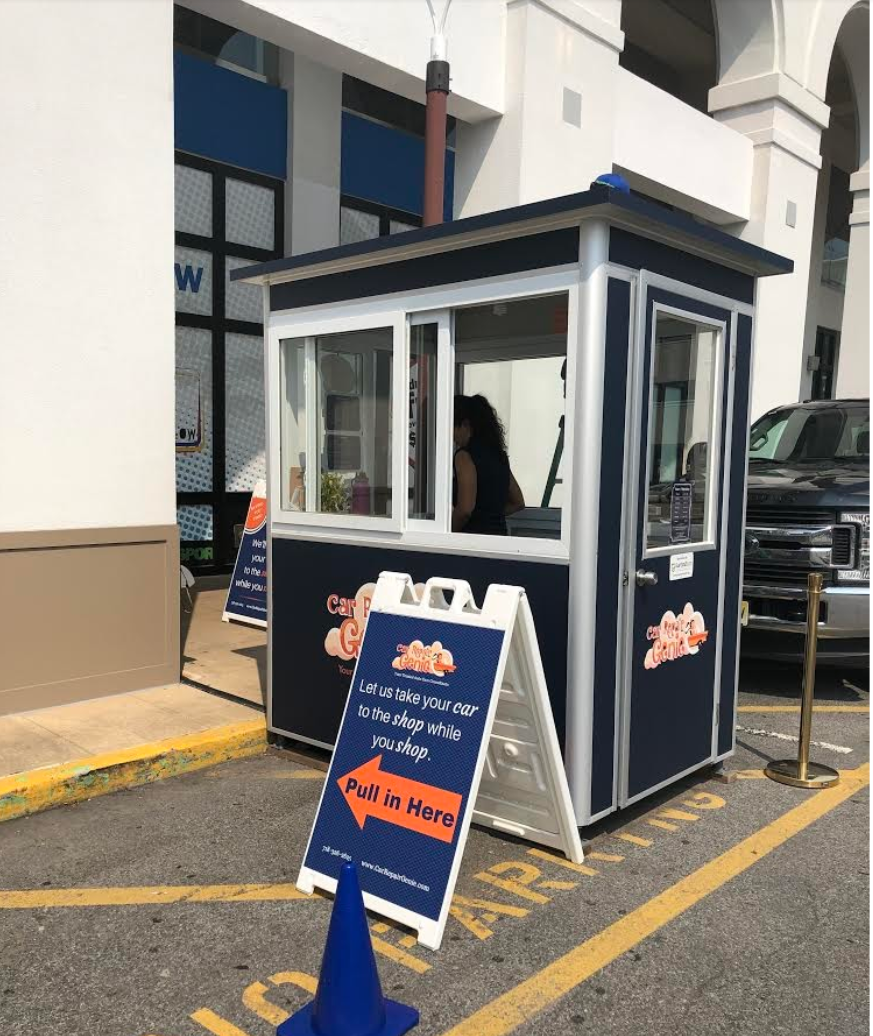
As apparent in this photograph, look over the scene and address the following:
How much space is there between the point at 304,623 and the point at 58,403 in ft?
6.65

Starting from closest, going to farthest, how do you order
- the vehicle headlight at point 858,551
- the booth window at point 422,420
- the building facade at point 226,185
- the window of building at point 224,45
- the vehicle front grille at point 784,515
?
1. the booth window at point 422,420
2. the building facade at point 226,185
3. the vehicle headlight at point 858,551
4. the vehicle front grille at point 784,515
5. the window of building at point 224,45

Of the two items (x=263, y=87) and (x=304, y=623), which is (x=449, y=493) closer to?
(x=304, y=623)

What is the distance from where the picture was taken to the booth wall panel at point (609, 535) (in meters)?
3.80

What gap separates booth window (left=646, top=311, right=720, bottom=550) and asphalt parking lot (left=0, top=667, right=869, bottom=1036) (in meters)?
1.39

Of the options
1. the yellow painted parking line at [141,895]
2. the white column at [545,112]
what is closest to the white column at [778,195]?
the white column at [545,112]

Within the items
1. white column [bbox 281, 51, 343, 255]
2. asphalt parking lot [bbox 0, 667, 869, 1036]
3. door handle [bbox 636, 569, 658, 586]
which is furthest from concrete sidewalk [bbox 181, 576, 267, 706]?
white column [bbox 281, 51, 343, 255]

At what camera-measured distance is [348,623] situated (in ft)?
15.3

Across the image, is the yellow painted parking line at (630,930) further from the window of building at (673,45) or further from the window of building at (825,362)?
the window of building at (825,362)

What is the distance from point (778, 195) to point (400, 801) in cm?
1139

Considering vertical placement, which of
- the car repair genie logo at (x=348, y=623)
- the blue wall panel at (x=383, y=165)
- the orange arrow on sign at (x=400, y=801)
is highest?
the blue wall panel at (x=383, y=165)

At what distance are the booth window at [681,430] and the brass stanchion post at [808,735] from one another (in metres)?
0.75

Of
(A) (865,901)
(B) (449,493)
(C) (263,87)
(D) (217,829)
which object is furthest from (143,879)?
(C) (263,87)

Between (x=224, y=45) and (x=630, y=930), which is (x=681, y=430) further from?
(x=224, y=45)

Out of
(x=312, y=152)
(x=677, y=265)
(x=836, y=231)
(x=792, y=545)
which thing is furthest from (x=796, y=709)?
(x=836, y=231)
